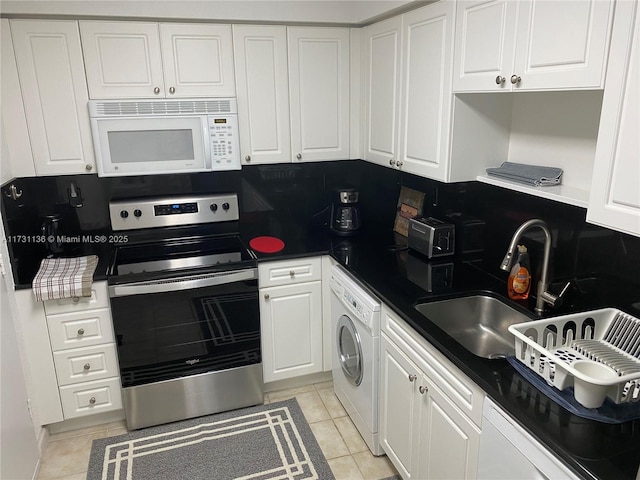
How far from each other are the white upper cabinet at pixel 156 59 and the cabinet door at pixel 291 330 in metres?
1.19

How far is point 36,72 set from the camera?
7.89 feet

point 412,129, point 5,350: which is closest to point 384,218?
point 412,129

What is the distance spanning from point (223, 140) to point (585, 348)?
6.58 feet

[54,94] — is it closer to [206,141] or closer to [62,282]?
[206,141]

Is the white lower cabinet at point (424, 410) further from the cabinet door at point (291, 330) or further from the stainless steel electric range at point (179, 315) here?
the stainless steel electric range at point (179, 315)

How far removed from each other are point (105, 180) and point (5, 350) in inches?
43.3

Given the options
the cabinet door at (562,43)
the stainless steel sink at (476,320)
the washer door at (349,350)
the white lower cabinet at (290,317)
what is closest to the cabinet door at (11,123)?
the white lower cabinet at (290,317)

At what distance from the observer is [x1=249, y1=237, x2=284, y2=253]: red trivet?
2.79 metres

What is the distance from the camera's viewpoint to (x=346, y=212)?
2.98 metres

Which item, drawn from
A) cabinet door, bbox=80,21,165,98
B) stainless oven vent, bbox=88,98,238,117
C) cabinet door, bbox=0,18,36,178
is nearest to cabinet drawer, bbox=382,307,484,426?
stainless oven vent, bbox=88,98,238,117

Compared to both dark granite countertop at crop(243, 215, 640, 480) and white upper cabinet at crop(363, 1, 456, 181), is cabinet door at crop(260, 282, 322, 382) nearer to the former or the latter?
dark granite countertop at crop(243, 215, 640, 480)

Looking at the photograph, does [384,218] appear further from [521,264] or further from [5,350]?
[5,350]

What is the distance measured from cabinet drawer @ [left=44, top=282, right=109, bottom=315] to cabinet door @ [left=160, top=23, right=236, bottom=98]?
42.8 inches

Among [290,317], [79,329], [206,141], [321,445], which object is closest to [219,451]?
[321,445]
